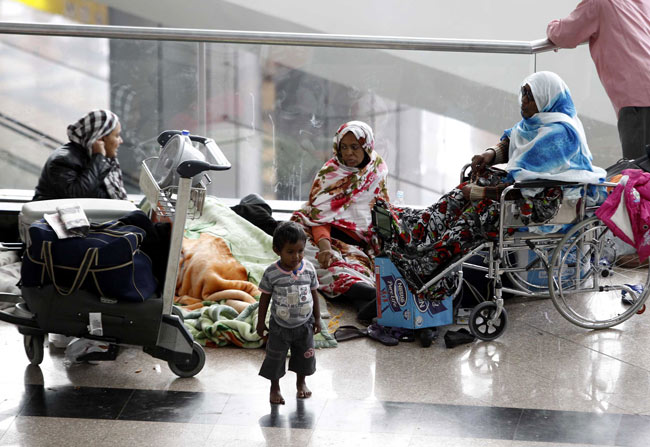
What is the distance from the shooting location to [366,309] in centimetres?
442

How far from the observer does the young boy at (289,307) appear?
337cm

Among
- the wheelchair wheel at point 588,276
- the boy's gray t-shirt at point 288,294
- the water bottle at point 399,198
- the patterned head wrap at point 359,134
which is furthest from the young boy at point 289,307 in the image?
the water bottle at point 399,198

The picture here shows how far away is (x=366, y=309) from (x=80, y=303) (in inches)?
58.5

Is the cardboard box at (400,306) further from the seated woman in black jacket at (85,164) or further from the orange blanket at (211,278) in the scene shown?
the seated woman in black jacket at (85,164)

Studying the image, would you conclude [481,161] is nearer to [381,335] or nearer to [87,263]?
[381,335]

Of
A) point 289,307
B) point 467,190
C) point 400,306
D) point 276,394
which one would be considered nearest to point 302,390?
point 276,394

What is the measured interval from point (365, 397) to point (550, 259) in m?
1.41

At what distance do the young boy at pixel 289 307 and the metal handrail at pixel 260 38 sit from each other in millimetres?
2408

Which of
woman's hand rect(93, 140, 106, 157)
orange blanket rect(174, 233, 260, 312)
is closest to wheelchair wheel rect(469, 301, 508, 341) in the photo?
orange blanket rect(174, 233, 260, 312)

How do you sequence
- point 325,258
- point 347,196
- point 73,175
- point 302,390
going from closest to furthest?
point 302,390 → point 325,258 → point 73,175 → point 347,196

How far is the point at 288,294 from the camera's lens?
3381mm

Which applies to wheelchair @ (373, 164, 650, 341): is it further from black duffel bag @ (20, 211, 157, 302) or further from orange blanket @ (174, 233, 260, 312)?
black duffel bag @ (20, 211, 157, 302)

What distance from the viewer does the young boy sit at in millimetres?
3371

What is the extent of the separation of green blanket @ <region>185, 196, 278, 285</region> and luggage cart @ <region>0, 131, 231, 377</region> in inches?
39.4
